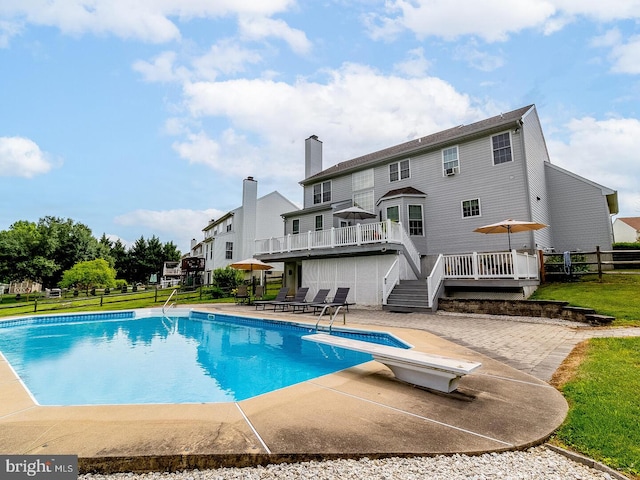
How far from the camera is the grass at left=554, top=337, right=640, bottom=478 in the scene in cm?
256

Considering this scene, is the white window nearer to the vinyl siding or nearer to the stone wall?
the stone wall

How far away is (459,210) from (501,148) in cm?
342

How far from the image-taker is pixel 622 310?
9.16 metres

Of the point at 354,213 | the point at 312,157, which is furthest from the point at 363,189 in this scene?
the point at 312,157

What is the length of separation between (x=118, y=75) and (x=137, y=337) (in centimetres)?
1149

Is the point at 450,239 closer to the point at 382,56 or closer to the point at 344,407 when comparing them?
the point at 382,56

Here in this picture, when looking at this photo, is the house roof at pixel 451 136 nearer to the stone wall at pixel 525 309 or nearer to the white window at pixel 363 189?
the white window at pixel 363 189

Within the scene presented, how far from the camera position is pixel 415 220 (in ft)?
55.4

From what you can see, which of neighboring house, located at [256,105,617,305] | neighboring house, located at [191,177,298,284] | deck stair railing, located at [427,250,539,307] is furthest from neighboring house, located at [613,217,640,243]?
neighboring house, located at [191,177,298,284]

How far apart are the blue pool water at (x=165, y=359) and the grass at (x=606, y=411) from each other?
382cm

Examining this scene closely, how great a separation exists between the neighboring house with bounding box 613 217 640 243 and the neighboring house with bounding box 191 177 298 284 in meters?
42.8

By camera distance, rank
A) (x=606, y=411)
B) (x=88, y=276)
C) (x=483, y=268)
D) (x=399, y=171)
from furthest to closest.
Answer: (x=88, y=276)
(x=399, y=171)
(x=483, y=268)
(x=606, y=411)

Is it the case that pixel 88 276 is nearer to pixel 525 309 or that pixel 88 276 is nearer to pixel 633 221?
pixel 525 309

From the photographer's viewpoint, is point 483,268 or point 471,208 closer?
point 483,268
